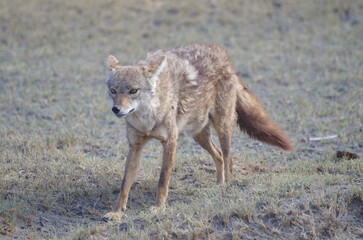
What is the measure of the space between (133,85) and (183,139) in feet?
9.90

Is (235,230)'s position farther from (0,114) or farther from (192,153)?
(0,114)

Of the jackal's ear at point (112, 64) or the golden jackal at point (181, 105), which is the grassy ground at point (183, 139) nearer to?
the golden jackal at point (181, 105)

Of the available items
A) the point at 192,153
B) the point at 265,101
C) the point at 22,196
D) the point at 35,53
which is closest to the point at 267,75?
the point at 265,101

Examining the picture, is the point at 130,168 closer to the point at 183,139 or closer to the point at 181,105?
the point at 181,105

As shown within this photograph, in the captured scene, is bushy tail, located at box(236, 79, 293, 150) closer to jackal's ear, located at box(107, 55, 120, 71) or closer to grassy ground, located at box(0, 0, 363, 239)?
grassy ground, located at box(0, 0, 363, 239)

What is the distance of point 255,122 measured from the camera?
7.88m

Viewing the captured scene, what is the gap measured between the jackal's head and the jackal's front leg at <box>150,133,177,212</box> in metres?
0.50

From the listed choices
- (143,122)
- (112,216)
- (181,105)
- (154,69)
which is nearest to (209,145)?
(181,105)

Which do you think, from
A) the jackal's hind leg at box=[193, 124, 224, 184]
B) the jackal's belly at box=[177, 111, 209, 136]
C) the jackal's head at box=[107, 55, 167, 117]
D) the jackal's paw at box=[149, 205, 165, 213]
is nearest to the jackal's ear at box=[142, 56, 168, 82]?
the jackal's head at box=[107, 55, 167, 117]

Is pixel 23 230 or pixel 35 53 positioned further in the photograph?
pixel 35 53

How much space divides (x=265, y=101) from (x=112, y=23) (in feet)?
19.4

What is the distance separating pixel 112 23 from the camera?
1549cm

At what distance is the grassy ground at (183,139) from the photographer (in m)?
5.88

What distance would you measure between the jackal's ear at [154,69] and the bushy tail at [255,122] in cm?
161
